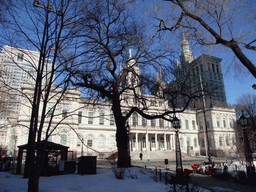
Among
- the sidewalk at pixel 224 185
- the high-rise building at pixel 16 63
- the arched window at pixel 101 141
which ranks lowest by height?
the sidewalk at pixel 224 185

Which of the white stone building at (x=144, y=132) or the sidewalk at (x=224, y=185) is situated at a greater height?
the white stone building at (x=144, y=132)

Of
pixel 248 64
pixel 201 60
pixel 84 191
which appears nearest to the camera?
pixel 84 191

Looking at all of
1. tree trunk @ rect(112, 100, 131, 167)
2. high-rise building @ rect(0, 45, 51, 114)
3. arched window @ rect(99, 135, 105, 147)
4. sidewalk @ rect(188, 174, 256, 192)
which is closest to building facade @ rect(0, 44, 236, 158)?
arched window @ rect(99, 135, 105, 147)

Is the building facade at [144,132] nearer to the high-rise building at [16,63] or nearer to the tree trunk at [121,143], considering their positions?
the tree trunk at [121,143]

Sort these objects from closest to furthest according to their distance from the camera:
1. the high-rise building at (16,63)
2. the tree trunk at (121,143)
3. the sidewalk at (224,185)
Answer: the high-rise building at (16,63) < the sidewalk at (224,185) < the tree trunk at (121,143)

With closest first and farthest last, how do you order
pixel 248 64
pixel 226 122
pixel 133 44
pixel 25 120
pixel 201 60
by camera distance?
pixel 248 64 → pixel 201 60 → pixel 133 44 → pixel 25 120 → pixel 226 122

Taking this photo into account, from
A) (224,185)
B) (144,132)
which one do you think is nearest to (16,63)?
(224,185)

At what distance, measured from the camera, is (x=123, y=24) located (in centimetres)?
1092

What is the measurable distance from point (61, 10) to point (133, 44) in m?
7.03

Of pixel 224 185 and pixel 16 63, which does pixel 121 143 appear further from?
pixel 16 63

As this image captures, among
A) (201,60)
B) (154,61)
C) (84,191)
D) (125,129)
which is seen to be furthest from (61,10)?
(125,129)

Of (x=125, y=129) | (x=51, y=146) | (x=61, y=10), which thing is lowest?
(x=51, y=146)

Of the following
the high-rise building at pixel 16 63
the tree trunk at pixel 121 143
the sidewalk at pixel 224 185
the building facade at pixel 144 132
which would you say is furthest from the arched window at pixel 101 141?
the high-rise building at pixel 16 63

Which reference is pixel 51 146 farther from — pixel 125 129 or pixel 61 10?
pixel 61 10
